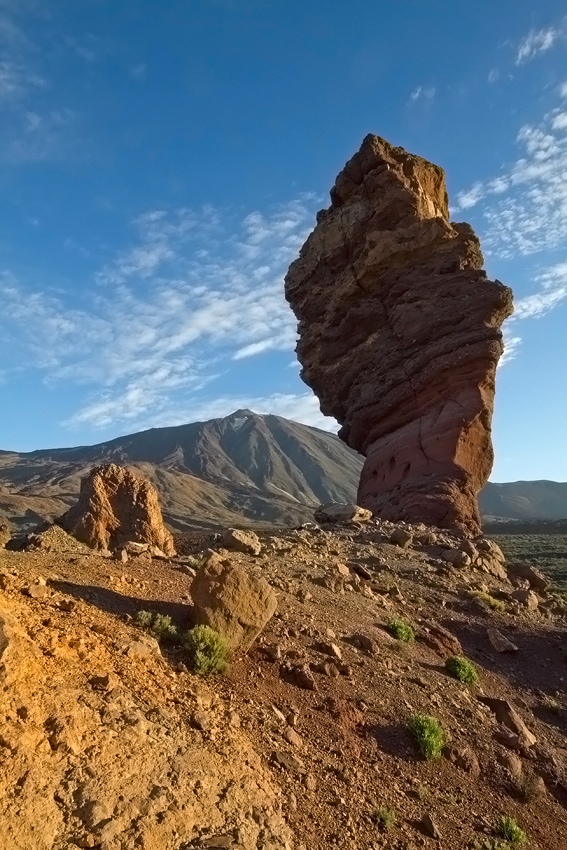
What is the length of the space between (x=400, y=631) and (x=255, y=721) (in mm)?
4770

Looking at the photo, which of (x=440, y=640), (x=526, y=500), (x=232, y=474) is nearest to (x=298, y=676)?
(x=440, y=640)

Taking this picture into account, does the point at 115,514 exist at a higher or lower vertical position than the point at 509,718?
higher

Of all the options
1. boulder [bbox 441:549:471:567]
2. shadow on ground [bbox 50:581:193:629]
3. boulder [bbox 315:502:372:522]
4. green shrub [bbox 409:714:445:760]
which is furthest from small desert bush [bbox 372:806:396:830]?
boulder [bbox 315:502:372:522]

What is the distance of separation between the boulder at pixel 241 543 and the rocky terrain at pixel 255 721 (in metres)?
1.25

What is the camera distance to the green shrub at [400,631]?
10602 millimetres

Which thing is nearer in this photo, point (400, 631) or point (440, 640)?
point (400, 631)

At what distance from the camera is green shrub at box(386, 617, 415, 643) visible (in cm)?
1060

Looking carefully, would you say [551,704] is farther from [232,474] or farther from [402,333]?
[232,474]

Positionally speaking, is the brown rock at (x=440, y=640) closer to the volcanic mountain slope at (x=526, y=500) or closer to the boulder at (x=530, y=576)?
the boulder at (x=530, y=576)

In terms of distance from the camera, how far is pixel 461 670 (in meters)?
9.90

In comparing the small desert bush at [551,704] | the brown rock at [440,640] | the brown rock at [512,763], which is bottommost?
the small desert bush at [551,704]

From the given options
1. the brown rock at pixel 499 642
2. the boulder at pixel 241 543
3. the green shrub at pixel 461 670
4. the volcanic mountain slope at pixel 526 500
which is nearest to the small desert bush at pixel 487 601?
the brown rock at pixel 499 642

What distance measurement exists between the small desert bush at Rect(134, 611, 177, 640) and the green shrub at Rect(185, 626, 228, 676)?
27 centimetres

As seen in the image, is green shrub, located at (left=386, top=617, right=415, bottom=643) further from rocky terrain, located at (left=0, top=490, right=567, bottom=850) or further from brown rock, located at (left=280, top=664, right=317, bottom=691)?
brown rock, located at (left=280, top=664, right=317, bottom=691)
